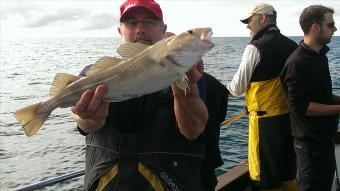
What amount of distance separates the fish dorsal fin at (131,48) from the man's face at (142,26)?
1.59 feet

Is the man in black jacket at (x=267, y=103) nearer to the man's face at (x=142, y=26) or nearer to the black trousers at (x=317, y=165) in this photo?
the black trousers at (x=317, y=165)

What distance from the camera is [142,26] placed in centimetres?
352

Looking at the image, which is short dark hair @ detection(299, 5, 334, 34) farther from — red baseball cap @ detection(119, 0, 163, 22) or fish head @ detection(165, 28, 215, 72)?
fish head @ detection(165, 28, 215, 72)

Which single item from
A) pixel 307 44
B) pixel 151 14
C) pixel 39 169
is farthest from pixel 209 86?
pixel 39 169

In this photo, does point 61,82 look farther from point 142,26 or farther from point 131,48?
point 142,26

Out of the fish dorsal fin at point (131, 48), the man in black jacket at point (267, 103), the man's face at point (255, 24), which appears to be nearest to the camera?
the fish dorsal fin at point (131, 48)

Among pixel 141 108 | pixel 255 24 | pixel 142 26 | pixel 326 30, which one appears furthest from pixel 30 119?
pixel 326 30

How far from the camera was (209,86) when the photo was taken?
4137 millimetres

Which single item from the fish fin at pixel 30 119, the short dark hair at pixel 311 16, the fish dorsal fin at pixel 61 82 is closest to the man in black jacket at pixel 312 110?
the short dark hair at pixel 311 16

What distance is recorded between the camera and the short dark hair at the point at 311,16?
568 centimetres

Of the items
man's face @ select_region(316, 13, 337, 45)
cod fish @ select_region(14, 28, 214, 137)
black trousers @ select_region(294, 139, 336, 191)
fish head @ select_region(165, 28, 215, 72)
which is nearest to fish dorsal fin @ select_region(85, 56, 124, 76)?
cod fish @ select_region(14, 28, 214, 137)

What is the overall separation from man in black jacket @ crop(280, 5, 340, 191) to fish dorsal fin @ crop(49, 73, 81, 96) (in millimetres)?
3293

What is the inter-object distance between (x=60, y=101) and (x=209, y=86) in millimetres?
1597

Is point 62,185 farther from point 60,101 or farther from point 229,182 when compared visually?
point 60,101
